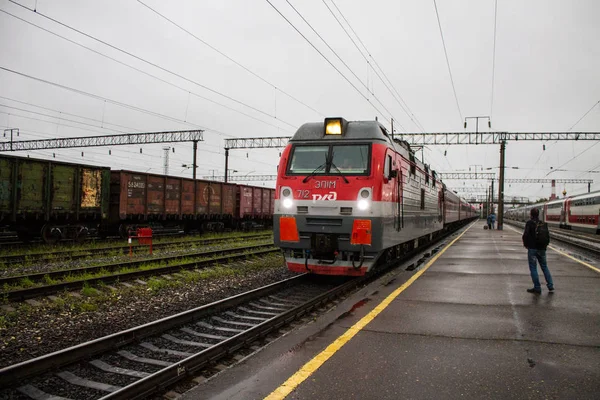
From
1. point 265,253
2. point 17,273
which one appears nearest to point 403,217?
point 265,253

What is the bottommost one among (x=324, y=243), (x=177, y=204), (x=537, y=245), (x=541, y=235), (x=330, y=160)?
(x=324, y=243)

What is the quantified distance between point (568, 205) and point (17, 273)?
136 feet

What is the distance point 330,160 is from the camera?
875cm

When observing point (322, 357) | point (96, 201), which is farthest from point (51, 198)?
point (322, 357)

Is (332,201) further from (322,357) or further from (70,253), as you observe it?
(70,253)

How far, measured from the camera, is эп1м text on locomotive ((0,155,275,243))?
1439 centimetres

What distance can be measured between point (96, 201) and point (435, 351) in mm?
15772

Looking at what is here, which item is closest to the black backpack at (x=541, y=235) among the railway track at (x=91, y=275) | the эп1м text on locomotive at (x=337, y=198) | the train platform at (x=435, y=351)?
the train platform at (x=435, y=351)

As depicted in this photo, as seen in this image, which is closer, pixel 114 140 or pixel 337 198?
pixel 337 198

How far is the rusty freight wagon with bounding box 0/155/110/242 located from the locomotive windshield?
10517 millimetres

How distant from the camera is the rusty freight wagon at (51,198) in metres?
14.1

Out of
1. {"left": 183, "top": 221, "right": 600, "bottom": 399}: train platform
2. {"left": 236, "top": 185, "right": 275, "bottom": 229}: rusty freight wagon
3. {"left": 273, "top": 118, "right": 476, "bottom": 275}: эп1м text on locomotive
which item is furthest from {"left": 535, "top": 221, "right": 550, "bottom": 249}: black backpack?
{"left": 236, "top": 185, "right": 275, "bottom": 229}: rusty freight wagon

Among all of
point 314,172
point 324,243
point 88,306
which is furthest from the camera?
point 314,172

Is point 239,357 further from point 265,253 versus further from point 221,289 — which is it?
point 265,253
